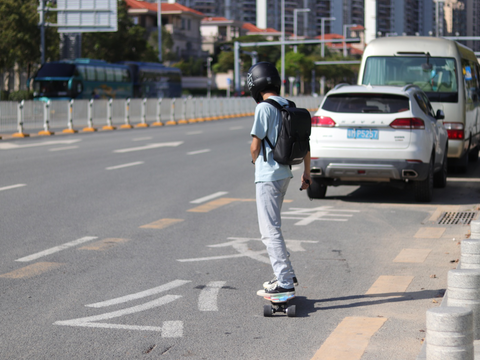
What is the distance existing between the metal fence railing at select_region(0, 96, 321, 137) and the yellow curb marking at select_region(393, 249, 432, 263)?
71.4 feet

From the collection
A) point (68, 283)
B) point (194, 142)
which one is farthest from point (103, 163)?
point (68, 283)

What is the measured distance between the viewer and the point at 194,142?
23984 mm

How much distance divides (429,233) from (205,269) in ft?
10.1

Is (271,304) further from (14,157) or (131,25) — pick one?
(131,25)

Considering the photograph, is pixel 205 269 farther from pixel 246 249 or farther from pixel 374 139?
pixel 374 139

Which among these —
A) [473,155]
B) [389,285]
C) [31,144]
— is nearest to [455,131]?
[473,155]

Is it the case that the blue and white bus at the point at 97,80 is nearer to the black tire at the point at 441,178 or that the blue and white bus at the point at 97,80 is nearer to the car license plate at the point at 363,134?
the black tire at the point at 441,178

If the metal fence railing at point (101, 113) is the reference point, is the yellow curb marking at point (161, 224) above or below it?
below

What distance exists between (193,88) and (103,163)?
92.9 metres

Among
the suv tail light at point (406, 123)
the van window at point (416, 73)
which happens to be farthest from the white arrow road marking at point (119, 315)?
the van window at point (416, 73)

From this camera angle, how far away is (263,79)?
5438 millimetres

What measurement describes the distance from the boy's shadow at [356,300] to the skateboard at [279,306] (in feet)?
0.35

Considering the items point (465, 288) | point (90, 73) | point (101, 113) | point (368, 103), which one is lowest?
point (465, 288)

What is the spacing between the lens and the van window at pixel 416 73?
1480cm
